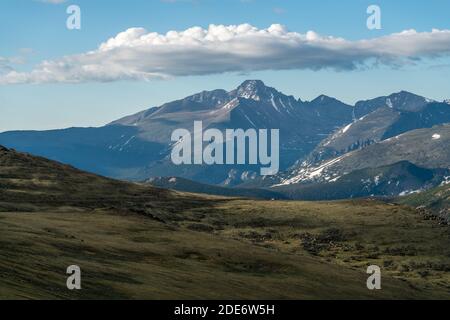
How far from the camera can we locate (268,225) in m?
192

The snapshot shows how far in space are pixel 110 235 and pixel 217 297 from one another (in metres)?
45.8

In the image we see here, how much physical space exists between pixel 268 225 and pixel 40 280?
12886 cm

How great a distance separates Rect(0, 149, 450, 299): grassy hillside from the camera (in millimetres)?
73938

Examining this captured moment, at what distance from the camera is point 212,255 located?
368 feet

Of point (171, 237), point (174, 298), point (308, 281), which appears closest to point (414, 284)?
point (308, 281)

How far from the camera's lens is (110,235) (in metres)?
120

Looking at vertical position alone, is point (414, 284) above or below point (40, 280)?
below

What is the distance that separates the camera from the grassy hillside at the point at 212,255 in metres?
73.9

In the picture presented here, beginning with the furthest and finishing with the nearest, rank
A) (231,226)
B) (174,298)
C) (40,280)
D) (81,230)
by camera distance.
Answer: (231,226) < (81,230) < (174,298) < (40,280)
